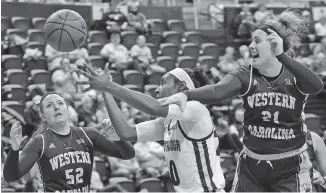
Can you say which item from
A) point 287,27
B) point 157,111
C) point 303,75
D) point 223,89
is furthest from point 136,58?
point 157,111

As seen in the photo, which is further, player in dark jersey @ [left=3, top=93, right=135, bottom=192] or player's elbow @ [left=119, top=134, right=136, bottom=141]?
player in dark jersey @ [left=3, top=93, right=135, bottom=192]

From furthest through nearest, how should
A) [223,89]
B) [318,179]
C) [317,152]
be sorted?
[317,152] < [318,179] < [223,89]

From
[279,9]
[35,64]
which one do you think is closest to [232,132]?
[35,64]

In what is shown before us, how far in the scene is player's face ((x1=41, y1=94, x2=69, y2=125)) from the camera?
212 inches

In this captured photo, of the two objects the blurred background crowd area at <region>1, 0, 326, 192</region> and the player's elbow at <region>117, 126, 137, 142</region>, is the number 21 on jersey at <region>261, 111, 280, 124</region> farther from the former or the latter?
the blurred background crowd area at <region>1, 0, 326, 192</region>

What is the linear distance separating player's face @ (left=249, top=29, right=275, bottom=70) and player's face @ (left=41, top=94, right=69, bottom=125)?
173cm

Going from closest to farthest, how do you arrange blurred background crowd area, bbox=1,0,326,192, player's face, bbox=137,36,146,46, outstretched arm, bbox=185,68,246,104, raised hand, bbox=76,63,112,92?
raised hand, bbox=76,63,112,92 < outstretched arm, bbox=185,68,246,104 < blurred background crowd area, bbox=1,0,326,192 < player's face, bbox=137,36,146,46

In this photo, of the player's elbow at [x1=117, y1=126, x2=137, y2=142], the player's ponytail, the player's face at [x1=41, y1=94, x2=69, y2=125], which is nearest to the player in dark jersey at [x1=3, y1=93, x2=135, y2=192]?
the player's face at [x1=41, y1=94, x2=69, y2=125]

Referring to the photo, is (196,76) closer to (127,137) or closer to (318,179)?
(127,137)

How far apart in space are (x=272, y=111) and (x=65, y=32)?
1.89 metres

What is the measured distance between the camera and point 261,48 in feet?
14.2

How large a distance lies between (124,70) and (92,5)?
2.98 metres

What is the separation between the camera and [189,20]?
55.0 feet

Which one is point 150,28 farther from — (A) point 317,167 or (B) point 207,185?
(B) point 207,185
